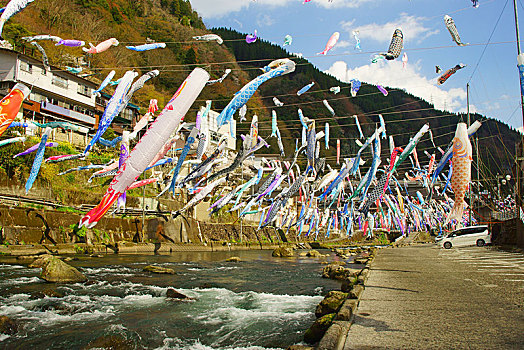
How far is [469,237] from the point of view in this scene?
24.4 meters

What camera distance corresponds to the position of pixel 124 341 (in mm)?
6023

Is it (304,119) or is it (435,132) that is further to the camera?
(435,132)

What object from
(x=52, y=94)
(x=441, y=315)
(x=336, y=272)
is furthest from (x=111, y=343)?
(x=52, y=94)

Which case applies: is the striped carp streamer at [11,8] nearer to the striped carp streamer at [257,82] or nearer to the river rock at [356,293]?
the striped carp streamer at [257,82]

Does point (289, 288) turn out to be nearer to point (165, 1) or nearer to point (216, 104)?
point (216, 104)

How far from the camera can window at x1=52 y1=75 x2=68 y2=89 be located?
3224cm

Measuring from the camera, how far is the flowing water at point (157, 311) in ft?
20.5

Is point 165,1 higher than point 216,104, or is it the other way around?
point 165,1

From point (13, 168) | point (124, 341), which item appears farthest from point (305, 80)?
point (124, 341)

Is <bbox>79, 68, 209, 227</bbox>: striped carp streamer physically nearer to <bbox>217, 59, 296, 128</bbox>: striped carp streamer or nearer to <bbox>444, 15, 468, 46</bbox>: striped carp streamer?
<bbox>217, 59, 296, 128</bbox>: striped carp streamer

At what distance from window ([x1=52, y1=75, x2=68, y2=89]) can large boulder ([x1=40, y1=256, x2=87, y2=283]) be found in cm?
2565

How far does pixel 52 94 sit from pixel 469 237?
34.6 metres

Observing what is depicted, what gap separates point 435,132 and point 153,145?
106 metres

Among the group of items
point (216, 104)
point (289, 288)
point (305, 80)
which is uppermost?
point (305, 80)
